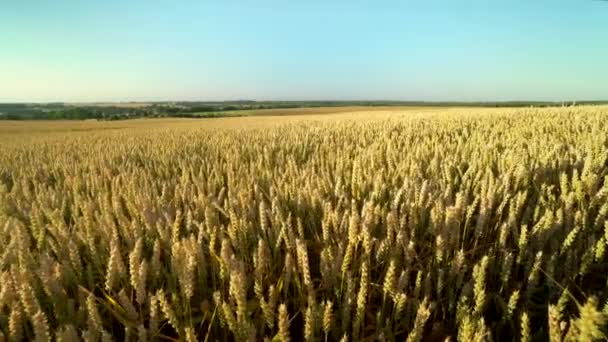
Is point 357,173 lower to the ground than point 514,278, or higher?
higher

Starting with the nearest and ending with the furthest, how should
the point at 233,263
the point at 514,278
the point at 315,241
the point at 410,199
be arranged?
the point at 233,263 < the point at 514,278 < the point at 315,241 < the point at 410,199

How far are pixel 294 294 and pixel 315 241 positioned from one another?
42 centimetres

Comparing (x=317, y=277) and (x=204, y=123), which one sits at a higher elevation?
(x=317, y=277)

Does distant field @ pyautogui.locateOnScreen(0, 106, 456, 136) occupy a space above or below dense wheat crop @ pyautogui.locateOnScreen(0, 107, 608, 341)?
below

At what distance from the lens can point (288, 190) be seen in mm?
2176

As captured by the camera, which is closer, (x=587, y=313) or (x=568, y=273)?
(x=587, y=313)

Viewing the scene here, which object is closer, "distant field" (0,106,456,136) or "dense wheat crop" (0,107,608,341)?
"dense wheat crop" (0,107,608,341)

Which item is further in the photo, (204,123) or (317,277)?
(204,123)

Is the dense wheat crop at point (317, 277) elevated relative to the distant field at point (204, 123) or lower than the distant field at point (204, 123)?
elevated

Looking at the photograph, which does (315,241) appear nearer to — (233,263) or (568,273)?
(233,263)

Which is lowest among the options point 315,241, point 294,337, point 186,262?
point 294,337

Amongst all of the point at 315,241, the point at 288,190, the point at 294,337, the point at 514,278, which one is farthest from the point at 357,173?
the point at 294,337

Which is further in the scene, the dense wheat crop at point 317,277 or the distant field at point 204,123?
the distant field at point 204,123

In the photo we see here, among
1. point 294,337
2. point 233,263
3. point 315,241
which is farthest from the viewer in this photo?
point 315,241
